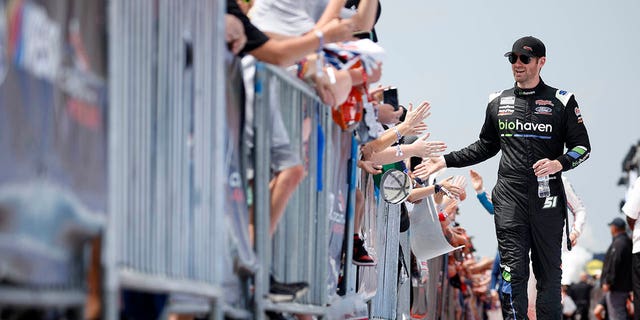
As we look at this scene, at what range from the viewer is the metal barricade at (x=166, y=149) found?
4578 mm

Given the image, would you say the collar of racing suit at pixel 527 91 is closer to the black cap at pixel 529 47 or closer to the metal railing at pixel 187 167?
the black cap at pixel 529 47

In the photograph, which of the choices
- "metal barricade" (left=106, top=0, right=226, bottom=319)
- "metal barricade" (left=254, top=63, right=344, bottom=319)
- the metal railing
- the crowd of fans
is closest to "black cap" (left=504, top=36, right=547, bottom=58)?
the crowd of fans

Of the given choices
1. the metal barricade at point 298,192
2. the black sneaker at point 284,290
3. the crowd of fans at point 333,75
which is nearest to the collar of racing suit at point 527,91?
the crowd of fans at point 333,75

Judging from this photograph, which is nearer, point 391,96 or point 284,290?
point 284,290

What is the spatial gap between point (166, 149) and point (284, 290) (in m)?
2.01

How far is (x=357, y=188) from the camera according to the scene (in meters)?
9.56

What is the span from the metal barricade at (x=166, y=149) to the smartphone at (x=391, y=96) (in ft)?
16.1

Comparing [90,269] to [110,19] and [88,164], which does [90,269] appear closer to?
[88,164]

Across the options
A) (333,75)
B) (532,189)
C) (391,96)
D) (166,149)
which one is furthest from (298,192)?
(532,189)

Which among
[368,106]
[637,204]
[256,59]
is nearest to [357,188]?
[368,106]

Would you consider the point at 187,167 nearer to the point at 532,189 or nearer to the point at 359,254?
the point at 359,254

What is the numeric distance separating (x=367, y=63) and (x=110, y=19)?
412 centimetres

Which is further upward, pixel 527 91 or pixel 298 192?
pixel 527 91

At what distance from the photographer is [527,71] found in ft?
35.6
